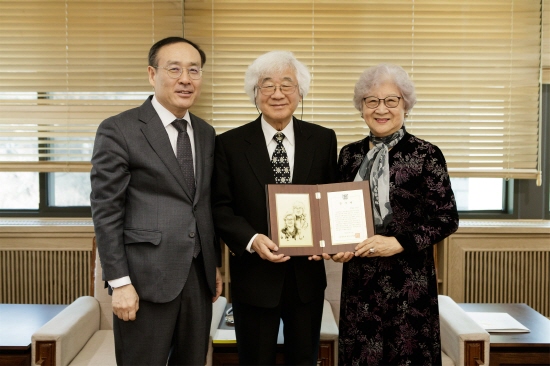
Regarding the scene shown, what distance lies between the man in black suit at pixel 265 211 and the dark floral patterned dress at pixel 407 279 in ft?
0.57

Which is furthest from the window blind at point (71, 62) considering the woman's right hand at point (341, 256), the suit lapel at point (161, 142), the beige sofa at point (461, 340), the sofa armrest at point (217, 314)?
the beige sofa at point (461, 340)

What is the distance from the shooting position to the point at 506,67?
135 inches

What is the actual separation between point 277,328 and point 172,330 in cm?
37

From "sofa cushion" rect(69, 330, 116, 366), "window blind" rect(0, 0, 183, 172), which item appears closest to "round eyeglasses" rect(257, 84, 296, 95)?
"sofa cushion" rect(69, 330, 116, 366)

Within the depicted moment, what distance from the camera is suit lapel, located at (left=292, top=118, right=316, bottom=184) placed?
1820 millimetres

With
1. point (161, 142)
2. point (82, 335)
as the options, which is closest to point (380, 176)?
point (161, 142)

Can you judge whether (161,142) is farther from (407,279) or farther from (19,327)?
(19,327)

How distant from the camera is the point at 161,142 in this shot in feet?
5.67

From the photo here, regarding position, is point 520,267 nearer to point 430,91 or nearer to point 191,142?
point 430,91

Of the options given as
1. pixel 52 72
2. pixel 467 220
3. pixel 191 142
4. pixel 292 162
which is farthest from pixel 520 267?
pixel 52 72

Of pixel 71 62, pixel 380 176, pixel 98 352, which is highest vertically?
pixel 71 62

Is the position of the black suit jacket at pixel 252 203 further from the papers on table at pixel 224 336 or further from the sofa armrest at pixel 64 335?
the sofa armrest at pixel 64 335

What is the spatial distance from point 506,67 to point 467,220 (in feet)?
3.50

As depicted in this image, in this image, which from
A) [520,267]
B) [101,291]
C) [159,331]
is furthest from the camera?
[520,267]
